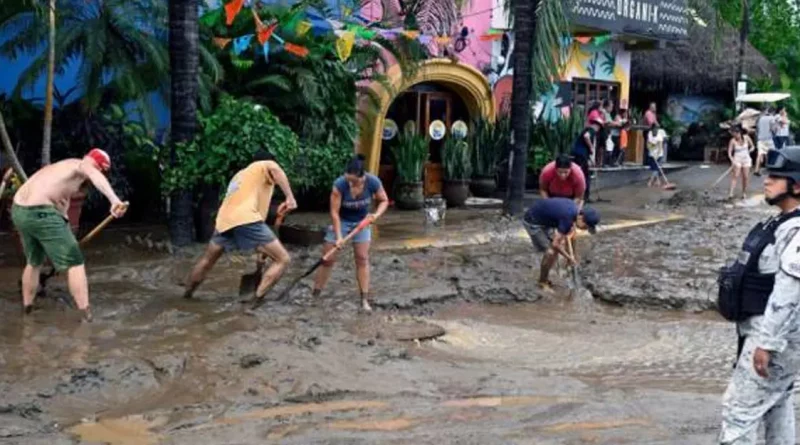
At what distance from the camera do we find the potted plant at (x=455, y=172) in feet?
58.3

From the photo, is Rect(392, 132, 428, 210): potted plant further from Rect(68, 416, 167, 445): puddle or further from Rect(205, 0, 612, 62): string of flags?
Rect(68, 416, 167, 445): puddle

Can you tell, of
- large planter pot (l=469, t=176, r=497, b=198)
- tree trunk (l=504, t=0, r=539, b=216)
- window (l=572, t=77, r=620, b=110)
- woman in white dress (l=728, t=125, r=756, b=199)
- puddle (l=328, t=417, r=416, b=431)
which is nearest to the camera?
puddle (l=328, t=417, r=416, b=431)

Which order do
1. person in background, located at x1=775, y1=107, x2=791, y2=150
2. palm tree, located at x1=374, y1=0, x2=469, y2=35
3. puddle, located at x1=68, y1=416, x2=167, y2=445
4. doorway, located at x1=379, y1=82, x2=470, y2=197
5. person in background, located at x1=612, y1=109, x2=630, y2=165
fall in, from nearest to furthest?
puddle, located at x1=68, y1=416, x2=167, y2=445
palm tree, located at x1=374, y1=0, x2=469, y2=35
doorway, located at x1=379, y1=82, x2=470, y2=197
person in background, located at x1=612, y1=109, x2=630, y2=165
person in background, located at x1=775, y1=107, x2=791, y2=150

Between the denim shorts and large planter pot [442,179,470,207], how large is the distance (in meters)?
6.74

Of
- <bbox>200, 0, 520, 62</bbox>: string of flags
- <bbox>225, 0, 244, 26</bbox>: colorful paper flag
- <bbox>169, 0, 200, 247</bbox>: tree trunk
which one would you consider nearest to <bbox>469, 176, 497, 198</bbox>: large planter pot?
<bbox>200, 0, 520, 62</bbox>: string of flags

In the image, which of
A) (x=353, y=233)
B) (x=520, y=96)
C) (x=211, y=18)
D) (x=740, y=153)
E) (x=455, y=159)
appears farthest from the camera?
(x=740, y=153)

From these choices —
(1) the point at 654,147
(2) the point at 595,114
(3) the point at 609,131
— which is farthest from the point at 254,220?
(1) the point at 654,147

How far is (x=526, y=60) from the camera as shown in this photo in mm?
15297

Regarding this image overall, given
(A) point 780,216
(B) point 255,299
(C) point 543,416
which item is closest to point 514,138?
(B) point 255,299

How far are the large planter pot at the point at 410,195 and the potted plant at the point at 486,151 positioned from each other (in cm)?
190

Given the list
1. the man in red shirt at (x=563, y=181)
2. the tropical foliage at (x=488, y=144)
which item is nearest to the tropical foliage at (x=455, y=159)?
the tropical foliage at (x=488, y=144)

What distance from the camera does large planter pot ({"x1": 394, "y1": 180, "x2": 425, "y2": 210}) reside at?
1689cm

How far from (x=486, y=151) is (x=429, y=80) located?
5.30 feet

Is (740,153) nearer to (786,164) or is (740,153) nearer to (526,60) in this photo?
(526,60)
